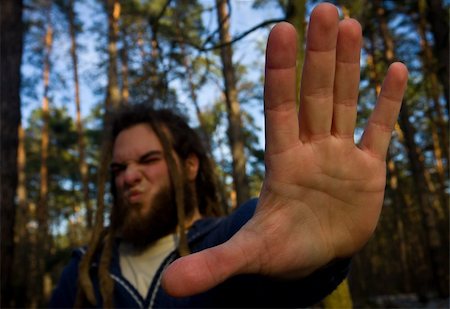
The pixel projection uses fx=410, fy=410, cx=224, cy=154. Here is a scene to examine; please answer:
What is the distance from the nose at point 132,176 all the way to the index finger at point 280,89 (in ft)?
3.77

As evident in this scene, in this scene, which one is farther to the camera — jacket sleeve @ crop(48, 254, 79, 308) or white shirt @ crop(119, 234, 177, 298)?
jacket sleeve @ crop(48, 254, 79, 308)

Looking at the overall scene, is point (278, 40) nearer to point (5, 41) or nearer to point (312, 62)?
point (312, 62)

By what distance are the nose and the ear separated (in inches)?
12.5

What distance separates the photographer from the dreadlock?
1.85 meters

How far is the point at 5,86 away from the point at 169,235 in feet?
11.1

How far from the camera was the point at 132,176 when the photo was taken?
2.02 m

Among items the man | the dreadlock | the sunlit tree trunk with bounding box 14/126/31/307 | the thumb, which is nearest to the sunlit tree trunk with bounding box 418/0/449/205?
the dreadlock

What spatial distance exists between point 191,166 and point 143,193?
1.29ft

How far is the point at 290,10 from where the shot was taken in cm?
215

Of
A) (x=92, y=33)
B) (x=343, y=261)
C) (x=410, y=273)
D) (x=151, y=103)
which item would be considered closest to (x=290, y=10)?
(x=151, y=103)

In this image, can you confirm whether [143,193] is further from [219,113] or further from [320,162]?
[219,113]

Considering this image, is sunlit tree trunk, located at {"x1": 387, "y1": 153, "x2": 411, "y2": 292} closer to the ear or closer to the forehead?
the ear

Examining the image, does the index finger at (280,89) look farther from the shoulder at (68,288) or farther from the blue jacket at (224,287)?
the shoulder at (68,288)

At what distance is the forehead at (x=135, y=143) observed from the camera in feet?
6.91
